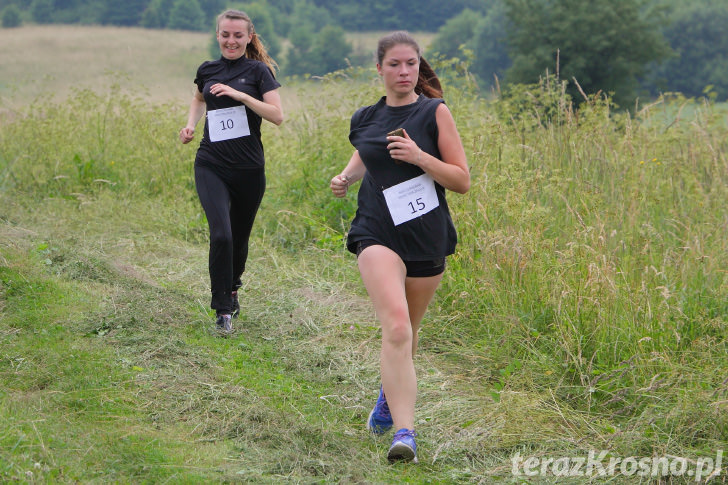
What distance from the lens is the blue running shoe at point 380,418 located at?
426cm

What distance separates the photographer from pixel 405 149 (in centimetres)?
387

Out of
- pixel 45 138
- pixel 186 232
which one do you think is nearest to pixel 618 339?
pixel 186 232

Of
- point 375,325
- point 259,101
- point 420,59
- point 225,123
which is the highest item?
point 420,59

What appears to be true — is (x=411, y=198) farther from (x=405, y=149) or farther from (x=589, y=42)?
(x=589, y=42)

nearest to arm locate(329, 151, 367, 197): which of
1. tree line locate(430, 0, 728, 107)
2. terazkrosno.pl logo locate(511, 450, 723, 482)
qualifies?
terazkrosno.pl logo locate(511, 450, 723, 482)

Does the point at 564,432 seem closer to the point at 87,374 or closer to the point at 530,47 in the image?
the point at 87,374

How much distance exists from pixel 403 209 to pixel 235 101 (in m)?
2.41

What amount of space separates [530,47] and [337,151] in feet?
102

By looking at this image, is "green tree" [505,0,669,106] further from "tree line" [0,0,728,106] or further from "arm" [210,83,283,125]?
"arm" [210,83,283,125]

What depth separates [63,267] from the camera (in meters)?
7.03

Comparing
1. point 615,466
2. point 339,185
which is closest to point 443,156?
point 339,185

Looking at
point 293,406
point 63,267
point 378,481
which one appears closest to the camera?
point 378,481

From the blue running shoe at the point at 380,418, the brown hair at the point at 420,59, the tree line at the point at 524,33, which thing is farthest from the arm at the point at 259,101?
the tree line at the point at 524,33

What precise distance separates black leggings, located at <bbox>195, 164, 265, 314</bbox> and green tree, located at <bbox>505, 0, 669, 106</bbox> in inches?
1197
